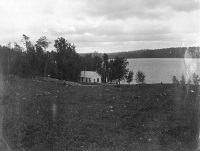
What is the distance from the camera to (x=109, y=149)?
23.5 feet

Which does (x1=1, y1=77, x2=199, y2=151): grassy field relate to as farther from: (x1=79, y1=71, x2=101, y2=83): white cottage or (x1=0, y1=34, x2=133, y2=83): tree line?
(x1=79, y1=71, x2=101, y2=83): white cottage

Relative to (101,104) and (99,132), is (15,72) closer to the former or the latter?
(101,104)

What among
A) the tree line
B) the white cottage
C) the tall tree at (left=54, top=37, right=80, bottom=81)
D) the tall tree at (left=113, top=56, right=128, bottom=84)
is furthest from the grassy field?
the white cottage

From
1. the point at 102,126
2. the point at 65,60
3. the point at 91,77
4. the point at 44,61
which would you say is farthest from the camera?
the point at 91,77

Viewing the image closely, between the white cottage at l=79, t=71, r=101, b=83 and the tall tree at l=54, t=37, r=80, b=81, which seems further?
the white cottage at l=79, t=71, r=101, b=83

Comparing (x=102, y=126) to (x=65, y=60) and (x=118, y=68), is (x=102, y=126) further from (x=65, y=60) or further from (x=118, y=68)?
(x=118, y=68)

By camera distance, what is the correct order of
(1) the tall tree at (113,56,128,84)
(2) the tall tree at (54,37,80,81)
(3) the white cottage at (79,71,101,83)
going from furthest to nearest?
(3) the white cottage at (79,71,101,83) < (1) the tall tree at (113,56,128,84) < (2) the tall tree at (54,37,80,81)

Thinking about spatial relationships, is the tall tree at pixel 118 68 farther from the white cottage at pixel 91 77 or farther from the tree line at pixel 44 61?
the white cottage at pixel 91 77

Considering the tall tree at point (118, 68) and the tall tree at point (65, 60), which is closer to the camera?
the tall tree at point (65, 60)

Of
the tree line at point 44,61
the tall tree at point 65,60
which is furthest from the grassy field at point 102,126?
the tall tree at point 65,60

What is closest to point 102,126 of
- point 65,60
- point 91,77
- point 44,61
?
point 65,60

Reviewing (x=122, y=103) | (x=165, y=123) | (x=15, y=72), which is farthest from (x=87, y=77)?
(x=165, y=123)

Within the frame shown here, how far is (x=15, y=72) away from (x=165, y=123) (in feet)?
122

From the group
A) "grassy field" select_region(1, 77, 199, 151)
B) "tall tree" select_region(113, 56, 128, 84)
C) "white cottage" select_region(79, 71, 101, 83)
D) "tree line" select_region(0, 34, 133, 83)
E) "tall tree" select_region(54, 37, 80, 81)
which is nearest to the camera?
"grassy field" select_region(1, 77, 199, 151)
